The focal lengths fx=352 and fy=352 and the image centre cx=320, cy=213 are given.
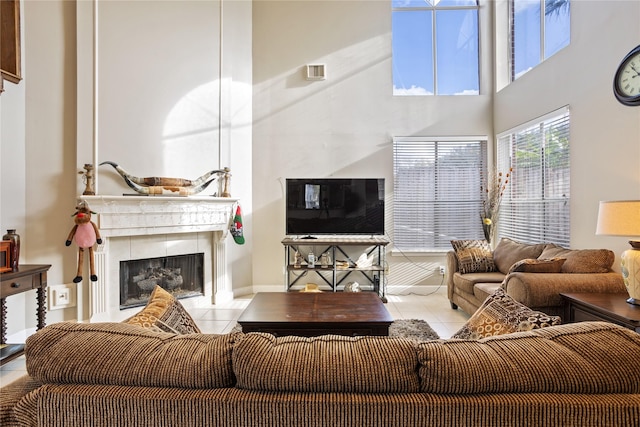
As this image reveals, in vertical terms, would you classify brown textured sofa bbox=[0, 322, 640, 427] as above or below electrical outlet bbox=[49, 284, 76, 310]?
above

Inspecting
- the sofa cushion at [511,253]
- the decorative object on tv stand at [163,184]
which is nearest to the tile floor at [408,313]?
the sofa cushion at [511,253]

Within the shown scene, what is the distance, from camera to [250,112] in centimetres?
505

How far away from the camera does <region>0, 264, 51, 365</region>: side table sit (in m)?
2.62

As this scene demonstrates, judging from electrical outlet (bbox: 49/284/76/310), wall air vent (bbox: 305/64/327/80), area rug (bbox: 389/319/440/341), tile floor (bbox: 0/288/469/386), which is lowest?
tile floor (bbox: 0/288/469/386)

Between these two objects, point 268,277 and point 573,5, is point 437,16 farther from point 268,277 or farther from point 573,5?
point 268,277

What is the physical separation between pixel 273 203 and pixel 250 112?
53.1 inches

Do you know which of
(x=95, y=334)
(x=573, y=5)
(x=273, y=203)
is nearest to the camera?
(x=95, y=334)

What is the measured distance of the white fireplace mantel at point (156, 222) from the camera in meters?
3.60

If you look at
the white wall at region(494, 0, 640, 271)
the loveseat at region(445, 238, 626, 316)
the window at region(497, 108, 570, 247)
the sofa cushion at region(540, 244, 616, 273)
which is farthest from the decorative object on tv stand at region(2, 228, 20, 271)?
the window at region(497, 108, 570, 247)

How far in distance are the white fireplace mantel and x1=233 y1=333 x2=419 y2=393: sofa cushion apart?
3319mm

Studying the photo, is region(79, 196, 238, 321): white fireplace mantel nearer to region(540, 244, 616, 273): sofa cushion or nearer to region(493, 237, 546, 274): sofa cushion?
region(493, 237, 546, 274): sofa cushion

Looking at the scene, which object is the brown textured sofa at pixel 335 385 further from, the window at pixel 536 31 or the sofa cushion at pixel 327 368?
the window at pixel 536 31

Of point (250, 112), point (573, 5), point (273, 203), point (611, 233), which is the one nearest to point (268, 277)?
point (273, 203)

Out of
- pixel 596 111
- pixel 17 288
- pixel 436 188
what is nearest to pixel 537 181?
pixel 596 111
